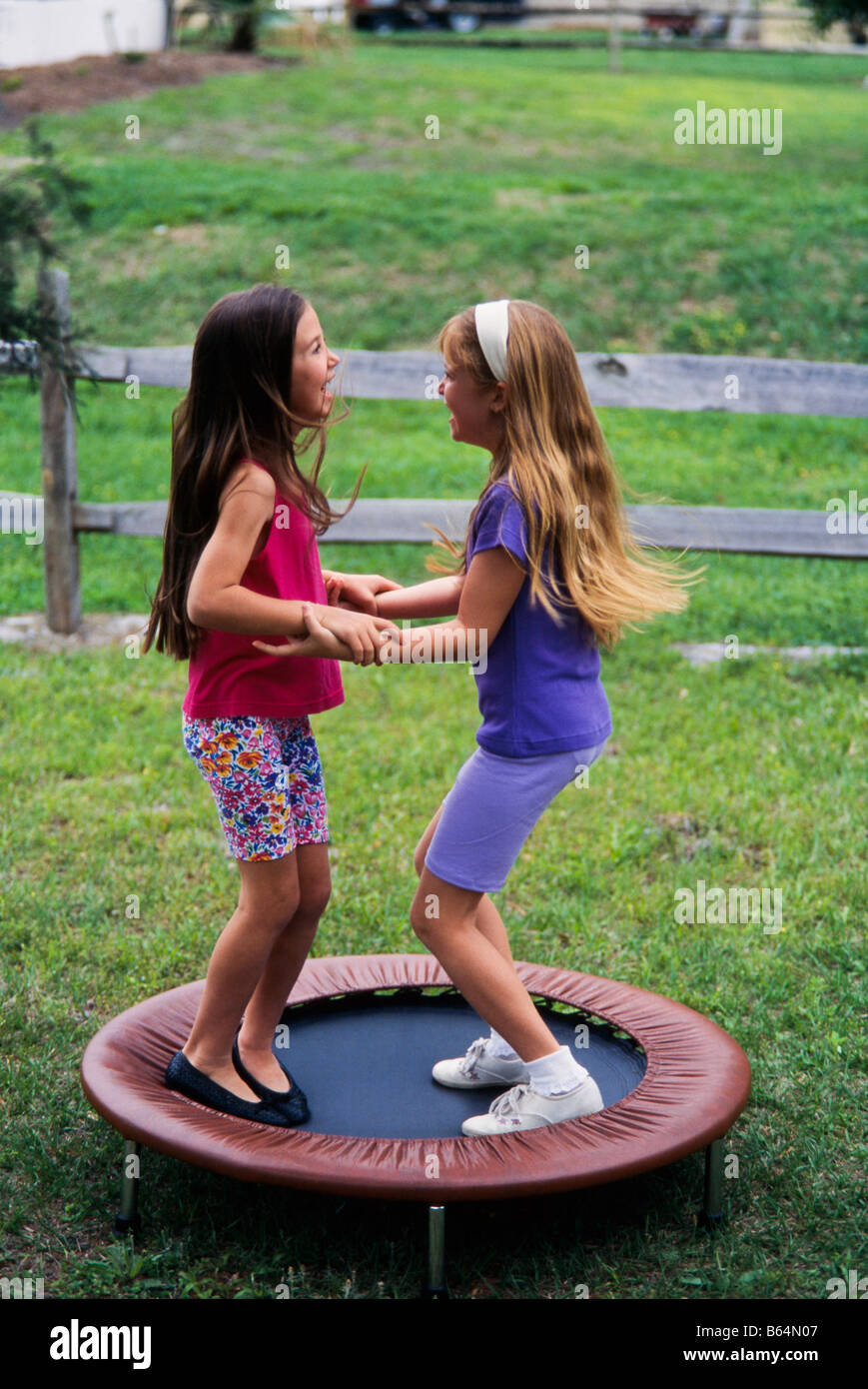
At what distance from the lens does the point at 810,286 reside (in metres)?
10.8

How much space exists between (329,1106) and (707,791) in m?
2.38

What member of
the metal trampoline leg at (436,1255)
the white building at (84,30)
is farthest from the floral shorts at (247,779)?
the white building at (84,30)

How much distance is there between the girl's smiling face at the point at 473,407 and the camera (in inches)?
110

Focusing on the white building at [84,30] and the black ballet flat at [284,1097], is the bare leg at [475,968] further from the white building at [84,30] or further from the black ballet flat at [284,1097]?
the white building at [84,30]

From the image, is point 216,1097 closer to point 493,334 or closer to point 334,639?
point 334,639

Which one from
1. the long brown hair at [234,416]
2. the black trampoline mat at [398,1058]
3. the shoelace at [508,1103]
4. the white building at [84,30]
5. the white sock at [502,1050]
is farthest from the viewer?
the white building at [84,30]

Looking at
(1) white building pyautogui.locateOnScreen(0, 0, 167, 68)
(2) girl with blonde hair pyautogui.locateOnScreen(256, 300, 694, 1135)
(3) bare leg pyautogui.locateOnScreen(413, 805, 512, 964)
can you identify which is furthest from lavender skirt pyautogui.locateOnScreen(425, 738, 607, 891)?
(1) white building pyautogui.locateOnScreen(0, 0, 167, 68)

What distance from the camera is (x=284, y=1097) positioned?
9.78 ft

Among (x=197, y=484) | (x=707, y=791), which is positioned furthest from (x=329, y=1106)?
(x=707, y=791)

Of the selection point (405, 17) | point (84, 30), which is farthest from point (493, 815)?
point (405, 17)

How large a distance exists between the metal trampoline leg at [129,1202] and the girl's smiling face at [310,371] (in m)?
1.46

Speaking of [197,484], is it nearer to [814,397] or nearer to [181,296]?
[814,397]

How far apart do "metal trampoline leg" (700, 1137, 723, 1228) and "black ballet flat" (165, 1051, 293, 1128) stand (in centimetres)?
85

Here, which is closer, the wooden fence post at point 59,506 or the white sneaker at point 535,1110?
the white sneaker at point 535,1110
